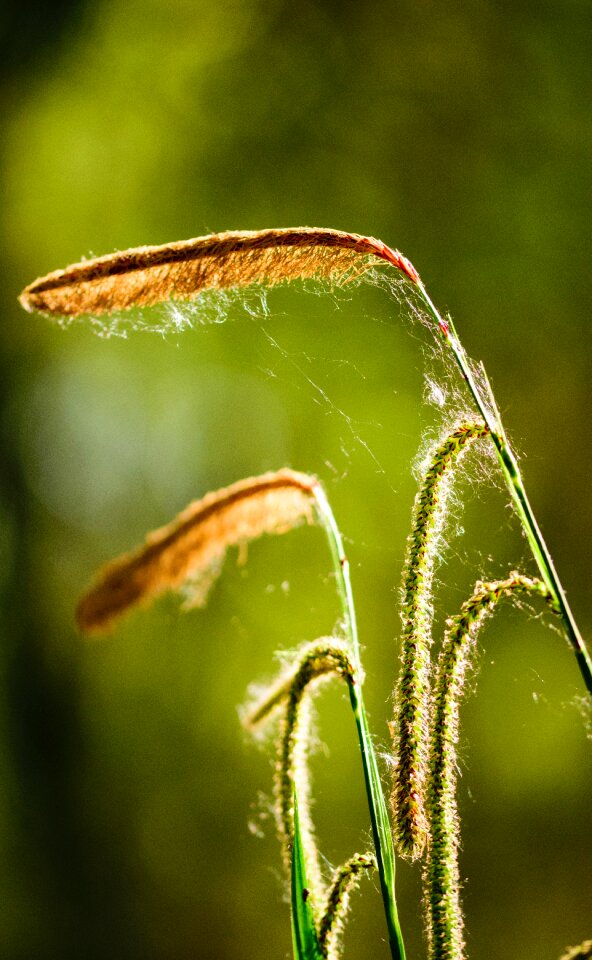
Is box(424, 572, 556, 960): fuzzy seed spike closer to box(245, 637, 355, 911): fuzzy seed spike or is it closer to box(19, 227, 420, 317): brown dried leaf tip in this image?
box(245, 637, 355, 911): fuzzy seed spike

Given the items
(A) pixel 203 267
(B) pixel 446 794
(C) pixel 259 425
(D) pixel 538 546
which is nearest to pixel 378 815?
(B) pixel 446 794

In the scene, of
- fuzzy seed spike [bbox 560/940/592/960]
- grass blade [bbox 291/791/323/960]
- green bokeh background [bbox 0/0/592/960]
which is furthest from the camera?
green bokeh background [bbox 0/0/592/960]

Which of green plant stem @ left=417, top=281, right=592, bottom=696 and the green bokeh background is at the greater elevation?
the green bokeh background

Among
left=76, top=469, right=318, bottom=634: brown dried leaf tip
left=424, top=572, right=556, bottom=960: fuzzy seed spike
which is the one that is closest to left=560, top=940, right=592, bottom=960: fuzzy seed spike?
left=424, top=572, right=556, bottom=960: fuzzy seed spike

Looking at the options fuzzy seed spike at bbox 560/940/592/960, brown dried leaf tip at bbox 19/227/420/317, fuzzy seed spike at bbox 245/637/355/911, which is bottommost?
fuzzy seed spike at bbox 560/940/592/960

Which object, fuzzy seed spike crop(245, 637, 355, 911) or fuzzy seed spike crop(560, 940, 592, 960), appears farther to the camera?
fuzzy seed spike crop(245, 637, 355, 911)
